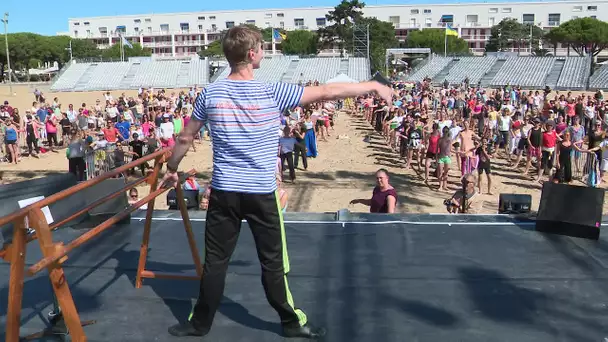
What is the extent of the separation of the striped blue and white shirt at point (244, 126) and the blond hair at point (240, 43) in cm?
12

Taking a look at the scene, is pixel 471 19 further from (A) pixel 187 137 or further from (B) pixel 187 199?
(A) pixel 187 137

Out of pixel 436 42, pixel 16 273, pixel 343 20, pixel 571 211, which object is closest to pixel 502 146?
pixel 571 211

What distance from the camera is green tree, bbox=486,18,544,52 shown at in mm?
A: 83062

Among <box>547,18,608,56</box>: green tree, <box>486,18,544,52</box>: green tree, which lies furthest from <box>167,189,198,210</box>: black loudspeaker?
<box>486,18,544,52</box>: green tree

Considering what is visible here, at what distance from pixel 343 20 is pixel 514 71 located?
91.6ft

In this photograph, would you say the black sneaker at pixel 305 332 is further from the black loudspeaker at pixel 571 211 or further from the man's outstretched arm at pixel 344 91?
the black loudspeaker at pixel 571 211

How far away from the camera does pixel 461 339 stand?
123 inches

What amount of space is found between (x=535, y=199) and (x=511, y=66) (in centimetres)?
4398

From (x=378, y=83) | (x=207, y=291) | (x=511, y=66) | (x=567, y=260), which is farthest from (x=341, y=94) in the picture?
(x=511, y=66)

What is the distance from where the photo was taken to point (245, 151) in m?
2.80

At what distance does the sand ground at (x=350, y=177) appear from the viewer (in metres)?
10.8

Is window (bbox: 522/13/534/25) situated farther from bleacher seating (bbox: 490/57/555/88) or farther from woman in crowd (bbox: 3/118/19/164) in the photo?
woman in crowd (bbox: 3/118/19/164)

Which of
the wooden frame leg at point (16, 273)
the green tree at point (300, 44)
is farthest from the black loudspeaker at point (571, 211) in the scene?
the green tree at point (300, 44)

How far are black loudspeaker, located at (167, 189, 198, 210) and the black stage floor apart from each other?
1773mm
